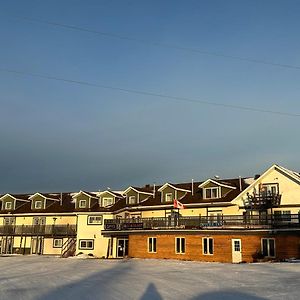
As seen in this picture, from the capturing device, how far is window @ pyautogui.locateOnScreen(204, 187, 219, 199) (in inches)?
1921

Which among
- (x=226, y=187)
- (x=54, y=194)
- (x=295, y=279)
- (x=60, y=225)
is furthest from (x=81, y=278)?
(x=54, y=194)

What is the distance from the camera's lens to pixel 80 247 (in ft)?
174

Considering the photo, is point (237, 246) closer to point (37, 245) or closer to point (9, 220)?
point (37, 245)

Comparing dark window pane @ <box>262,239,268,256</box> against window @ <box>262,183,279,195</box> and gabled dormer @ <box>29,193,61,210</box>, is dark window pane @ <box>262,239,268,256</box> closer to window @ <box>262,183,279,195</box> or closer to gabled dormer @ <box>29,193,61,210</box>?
window @ <box>262,183,279,195</box>

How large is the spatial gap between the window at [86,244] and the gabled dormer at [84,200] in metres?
5.72

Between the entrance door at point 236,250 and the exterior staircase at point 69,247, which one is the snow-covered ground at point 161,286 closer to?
the entrance door at point 236,250

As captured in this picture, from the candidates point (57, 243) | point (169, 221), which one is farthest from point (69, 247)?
point (169, 221)

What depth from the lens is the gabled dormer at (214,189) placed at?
1911 inches

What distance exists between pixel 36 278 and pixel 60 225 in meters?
30.6

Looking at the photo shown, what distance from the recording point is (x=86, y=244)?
173 feet

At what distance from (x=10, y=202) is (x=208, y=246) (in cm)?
3463

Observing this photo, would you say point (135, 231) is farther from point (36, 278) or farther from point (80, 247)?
point (36, 278)

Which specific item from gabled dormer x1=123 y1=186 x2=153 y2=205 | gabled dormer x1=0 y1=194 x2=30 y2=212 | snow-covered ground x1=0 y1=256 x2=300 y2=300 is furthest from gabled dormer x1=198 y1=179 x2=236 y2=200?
gabled dormer x1=0 y1=194 x2=30 y2=212

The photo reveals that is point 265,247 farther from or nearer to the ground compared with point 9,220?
nearer to the ground
